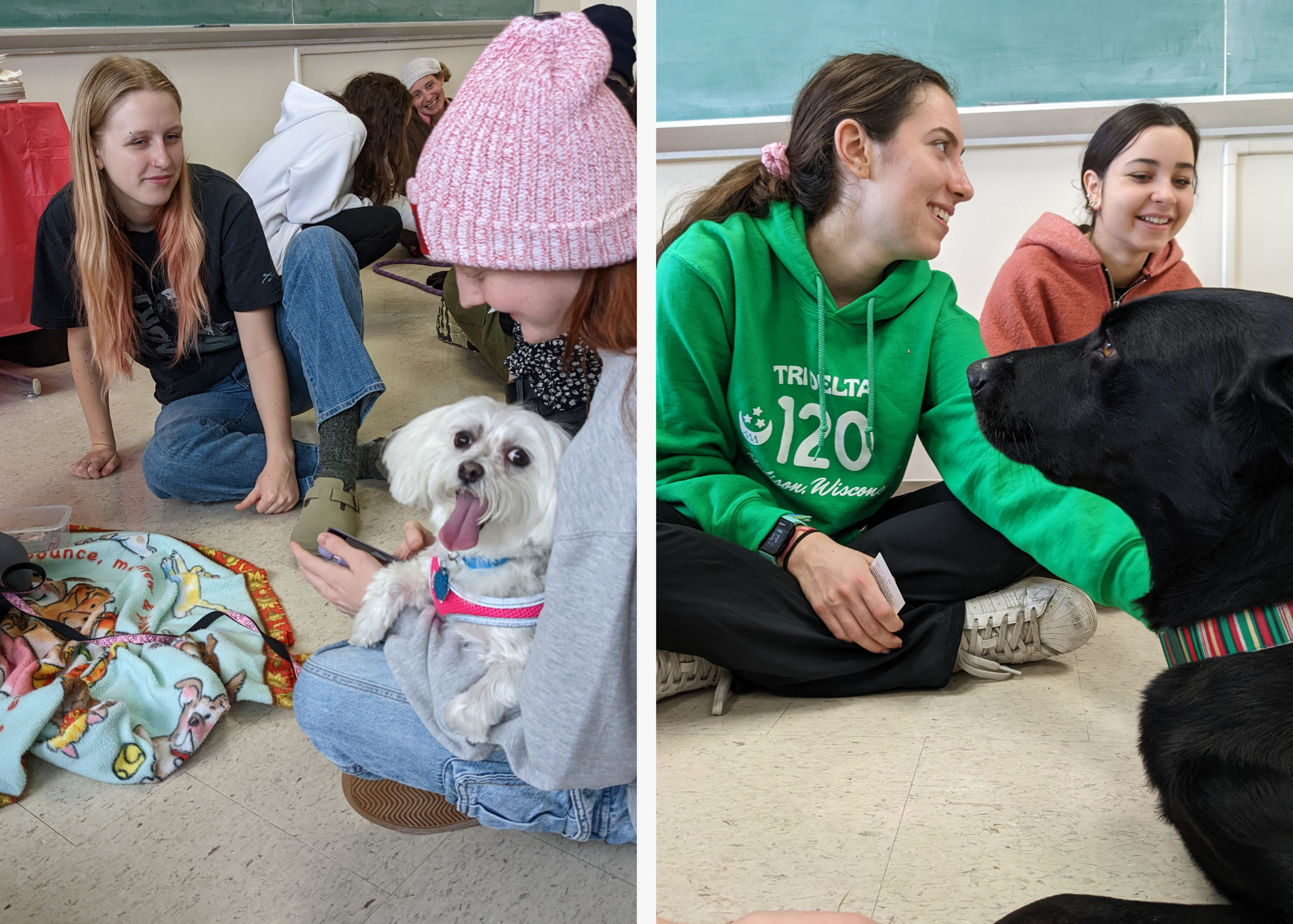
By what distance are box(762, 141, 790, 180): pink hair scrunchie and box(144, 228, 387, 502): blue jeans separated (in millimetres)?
464

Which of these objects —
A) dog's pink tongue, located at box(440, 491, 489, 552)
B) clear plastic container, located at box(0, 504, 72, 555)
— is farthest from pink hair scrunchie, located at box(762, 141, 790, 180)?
clear plastic container, located at box(0, 504, 72, 555)

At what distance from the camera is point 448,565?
2.17 feet

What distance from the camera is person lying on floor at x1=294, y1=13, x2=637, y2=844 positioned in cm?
53

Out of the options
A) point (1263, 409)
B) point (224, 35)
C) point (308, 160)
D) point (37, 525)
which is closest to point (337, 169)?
point (308, 160)

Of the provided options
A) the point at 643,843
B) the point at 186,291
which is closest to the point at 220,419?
the point at 186,291

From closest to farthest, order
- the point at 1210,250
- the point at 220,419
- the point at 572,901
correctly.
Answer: the point at 220,419 < the point at 572,901 < the point at 1210,250

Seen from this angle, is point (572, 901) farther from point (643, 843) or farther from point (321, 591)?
point (321, 591)

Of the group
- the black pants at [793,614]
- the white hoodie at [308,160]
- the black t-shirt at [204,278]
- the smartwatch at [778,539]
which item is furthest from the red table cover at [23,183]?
the smartwatch at [778,539]

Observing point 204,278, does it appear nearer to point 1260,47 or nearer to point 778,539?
point 778,539

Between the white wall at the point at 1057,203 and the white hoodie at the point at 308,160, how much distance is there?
0.33 metres

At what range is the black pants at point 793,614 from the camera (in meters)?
0.93

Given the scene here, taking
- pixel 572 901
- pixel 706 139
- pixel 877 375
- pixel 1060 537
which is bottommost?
pixel 572 901

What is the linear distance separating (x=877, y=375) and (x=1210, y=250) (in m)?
0.35

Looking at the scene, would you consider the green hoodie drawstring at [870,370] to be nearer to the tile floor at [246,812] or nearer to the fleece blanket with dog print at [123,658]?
the tile floor at [246,812]
